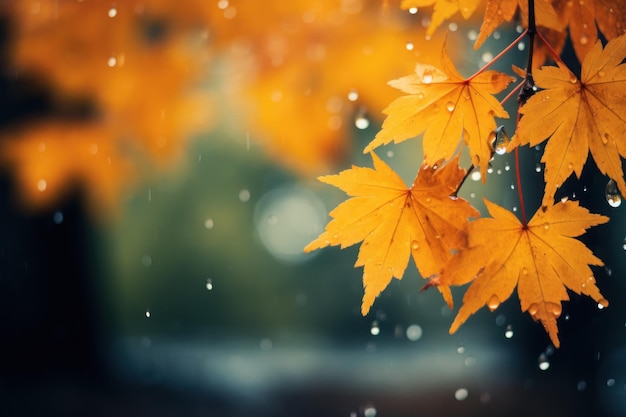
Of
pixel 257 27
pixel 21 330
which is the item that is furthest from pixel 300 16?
pixel 21 330

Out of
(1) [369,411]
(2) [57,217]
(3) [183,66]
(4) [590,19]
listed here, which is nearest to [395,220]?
(4) [590,19]

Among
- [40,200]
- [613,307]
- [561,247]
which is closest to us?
[561,247]

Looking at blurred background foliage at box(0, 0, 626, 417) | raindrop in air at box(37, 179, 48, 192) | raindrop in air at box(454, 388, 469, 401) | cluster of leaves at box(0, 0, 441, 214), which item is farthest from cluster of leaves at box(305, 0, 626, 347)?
raindrop in air at box(454, 388, 469, 401)

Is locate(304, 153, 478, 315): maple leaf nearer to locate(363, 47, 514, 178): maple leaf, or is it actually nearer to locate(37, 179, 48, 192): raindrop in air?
locate(363, 47, 514, 178): maple leaf

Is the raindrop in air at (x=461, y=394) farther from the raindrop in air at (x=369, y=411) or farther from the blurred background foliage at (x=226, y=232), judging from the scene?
the raindrop in air at (x=369, y=411)

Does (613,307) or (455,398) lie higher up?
(613,307)

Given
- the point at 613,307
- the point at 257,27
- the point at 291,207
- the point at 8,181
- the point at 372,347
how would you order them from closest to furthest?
the point at 257,27
the point at 613,307
the point at 8,181
the point at 372,347
the point at 291,207

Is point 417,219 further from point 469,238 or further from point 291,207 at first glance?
point 291,207
